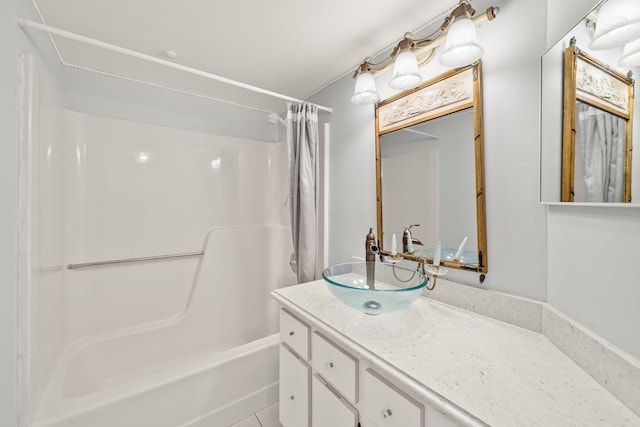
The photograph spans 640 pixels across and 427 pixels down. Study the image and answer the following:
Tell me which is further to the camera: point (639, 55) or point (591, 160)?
point (591, 160)

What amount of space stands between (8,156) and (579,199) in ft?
6.33

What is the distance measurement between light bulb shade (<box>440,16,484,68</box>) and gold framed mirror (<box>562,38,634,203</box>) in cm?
29

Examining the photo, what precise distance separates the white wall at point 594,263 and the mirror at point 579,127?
1.5 inches

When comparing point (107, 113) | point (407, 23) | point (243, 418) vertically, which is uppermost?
point (407, 23)

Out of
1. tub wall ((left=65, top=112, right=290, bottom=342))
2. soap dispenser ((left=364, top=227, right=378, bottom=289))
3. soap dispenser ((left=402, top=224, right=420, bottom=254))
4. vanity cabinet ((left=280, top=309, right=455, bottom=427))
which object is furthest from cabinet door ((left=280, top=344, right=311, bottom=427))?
tub wall ((left=65, top=112, right=290, bottom=342))

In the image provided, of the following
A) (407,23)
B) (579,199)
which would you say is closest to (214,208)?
(407,23)

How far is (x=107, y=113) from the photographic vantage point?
6.14ft

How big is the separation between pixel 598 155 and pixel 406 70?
0.80 m

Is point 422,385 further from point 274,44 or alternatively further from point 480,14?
point 274,44

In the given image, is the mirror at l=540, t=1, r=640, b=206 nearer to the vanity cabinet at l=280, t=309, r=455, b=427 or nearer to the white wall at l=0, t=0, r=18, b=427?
the vanity cabinet at l=280, t=309, r=455, b=427

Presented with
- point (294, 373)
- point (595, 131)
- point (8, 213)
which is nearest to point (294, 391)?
point (294, 373)

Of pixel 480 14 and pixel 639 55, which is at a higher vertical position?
pixel 480 14

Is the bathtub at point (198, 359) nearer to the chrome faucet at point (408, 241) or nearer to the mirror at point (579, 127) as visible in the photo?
the chrome faucet at point (408, 241)

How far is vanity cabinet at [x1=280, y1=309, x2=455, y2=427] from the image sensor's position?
70cm
